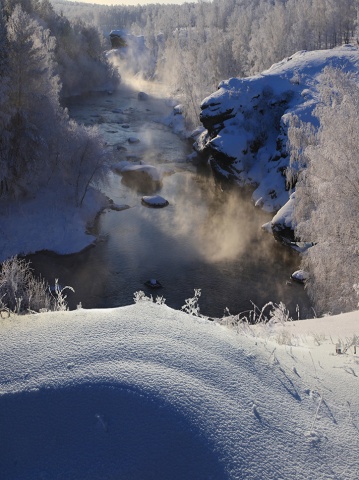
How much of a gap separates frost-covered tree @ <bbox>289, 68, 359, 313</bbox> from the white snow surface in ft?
35.7

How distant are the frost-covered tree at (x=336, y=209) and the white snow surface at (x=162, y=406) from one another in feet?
35.7

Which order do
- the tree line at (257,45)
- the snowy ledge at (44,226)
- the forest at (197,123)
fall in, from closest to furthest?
1. the forest at (197,123)
2. the snowy ledge at (44,226)
3. the tree line at (257,45)

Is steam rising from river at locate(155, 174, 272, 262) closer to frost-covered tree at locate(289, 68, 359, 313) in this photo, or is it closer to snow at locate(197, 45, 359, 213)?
snow at locate(197, 45, 359, 213)

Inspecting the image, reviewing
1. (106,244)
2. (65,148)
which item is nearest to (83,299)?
(106,244)

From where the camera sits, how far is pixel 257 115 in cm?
4228

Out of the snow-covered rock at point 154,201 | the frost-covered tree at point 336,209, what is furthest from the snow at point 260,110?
the frost-covered tree at point 336,209

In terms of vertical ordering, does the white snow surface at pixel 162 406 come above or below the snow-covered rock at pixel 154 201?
below

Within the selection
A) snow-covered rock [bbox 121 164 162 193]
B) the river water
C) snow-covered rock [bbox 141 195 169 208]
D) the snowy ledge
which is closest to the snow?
the river water

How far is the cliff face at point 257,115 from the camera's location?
39.8 meters

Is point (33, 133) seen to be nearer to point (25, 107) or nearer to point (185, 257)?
point (25, 107)

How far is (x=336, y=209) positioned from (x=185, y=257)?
473 inches

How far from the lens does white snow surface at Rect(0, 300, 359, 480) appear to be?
12.1 feet

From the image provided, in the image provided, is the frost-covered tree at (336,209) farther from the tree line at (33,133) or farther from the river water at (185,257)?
the tree line at (33,133)

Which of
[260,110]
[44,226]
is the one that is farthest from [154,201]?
[260,110]
